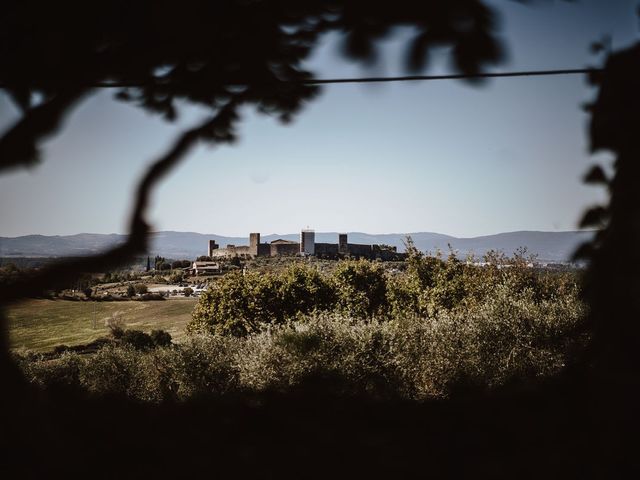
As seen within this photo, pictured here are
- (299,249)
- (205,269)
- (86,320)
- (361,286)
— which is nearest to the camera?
(361,286)

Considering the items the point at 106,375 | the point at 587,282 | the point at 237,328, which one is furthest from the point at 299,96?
the point at 237,328

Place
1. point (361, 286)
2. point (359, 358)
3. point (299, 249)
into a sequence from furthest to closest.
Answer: point (299, 249) → point (361, 286) → point (359, 358)

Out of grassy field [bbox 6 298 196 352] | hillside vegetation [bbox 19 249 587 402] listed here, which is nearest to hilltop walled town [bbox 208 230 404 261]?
grassy field [bbox 6 298 196 352]

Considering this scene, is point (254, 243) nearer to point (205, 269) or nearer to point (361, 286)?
point (205, 269)

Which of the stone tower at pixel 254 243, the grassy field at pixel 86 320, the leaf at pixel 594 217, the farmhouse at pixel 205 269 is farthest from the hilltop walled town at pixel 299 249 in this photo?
the leaf at pixel 594 217

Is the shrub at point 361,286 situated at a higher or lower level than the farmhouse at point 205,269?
higher

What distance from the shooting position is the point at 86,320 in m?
40.0

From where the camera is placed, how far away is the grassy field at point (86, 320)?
105 feet

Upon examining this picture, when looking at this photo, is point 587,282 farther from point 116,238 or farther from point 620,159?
point 116,238

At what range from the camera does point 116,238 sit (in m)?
1.26

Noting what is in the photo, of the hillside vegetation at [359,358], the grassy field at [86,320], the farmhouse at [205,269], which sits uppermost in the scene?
the hillside vegetation at [359,358]

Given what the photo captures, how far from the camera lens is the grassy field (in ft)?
105

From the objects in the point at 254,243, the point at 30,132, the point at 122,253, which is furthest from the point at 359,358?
the point at 254,243

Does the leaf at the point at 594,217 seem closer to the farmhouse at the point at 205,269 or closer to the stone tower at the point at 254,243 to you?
the farmhouse at the point at 205,269
